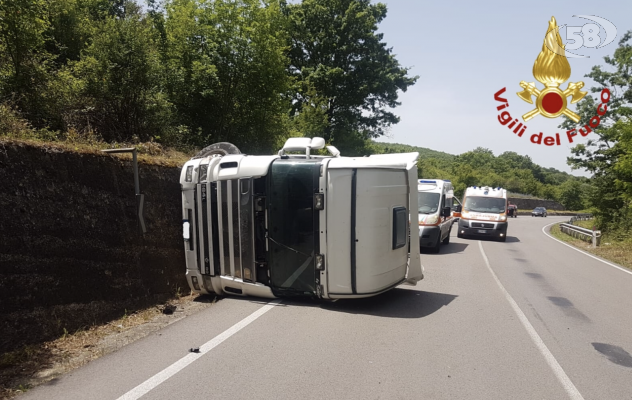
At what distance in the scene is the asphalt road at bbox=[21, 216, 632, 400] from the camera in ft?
13.7

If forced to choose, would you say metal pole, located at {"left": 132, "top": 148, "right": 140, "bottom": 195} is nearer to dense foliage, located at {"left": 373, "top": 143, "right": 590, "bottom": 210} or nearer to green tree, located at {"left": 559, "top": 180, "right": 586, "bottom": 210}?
dense foliage, located at {"left": 373, "top": 143, "right": 590, "bottom": 210}

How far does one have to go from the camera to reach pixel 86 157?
6.54 m

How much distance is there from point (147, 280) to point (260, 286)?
2.00m

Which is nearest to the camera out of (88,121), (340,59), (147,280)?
(147,280)

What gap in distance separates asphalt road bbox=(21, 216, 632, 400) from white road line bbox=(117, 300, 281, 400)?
0.06 feet

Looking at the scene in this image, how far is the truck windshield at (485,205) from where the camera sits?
821 inches

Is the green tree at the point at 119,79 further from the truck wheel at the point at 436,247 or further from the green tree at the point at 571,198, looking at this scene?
the green tree at the point at 571,198

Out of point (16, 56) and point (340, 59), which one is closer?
point (16, 56)

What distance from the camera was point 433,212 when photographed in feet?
50.9

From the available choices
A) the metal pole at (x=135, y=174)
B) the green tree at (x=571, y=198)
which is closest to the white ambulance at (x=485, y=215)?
the metal pole at (x=135, y=174)

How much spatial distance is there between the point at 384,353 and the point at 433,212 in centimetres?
1094

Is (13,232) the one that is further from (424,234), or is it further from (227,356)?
(424,234)

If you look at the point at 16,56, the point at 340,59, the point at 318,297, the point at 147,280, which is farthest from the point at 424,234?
the point at 340,59

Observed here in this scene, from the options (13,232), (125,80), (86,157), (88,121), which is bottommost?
(13,232)
